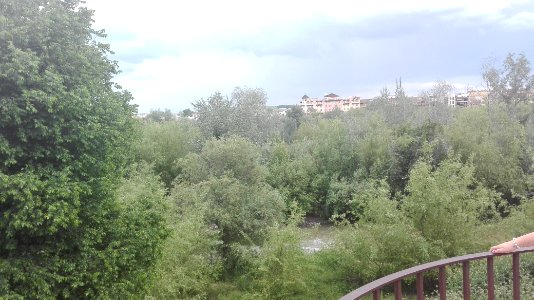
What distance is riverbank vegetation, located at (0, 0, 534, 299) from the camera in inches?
385

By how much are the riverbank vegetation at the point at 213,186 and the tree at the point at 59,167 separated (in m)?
0.04

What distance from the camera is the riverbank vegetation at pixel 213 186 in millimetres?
9781

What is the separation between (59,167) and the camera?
401 inches

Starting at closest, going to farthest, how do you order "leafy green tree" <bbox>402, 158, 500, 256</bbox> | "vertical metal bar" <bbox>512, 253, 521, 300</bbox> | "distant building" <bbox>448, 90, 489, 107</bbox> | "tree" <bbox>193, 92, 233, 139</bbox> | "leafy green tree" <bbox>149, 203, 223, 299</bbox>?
"vertical metal bar" <bbox>512, 253, 521, 300</bbox> → "leafy green tree" <bbox>149, 203, 223, 299</bbox> → "leafy green tree" <bbox>402, 158, 500, 256</bbox> → "tree" <bbox>193, 92, 233, 139</bbox> → "distant building" <bbox>448, 90, 489, 107</bbox>

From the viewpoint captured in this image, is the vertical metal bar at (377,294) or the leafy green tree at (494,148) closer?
the vertical metal bar at (377,294)

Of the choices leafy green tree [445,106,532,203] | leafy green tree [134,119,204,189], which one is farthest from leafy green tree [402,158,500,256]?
leafy green tree [134,119,204,189]

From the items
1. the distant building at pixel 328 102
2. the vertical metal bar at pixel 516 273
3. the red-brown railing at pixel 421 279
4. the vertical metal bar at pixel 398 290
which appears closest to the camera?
the red-brown railing at pixel 421 279

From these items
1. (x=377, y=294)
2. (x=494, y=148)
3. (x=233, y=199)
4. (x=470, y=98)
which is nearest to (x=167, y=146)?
(x=233, y=199)

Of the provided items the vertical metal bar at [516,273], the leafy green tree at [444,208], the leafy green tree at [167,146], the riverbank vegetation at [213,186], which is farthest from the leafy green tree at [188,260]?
the leafy green tree at [167,146]

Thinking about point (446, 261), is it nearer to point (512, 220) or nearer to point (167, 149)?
point (512, 220)

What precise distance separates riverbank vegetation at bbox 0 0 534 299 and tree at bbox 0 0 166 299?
0.14ft

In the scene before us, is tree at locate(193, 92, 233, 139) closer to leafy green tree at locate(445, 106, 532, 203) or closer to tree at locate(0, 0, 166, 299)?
leafy green tree at locate(445, 106, 532, 203)

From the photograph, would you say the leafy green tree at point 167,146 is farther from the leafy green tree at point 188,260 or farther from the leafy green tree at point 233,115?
the leafy green tree at point 188,260

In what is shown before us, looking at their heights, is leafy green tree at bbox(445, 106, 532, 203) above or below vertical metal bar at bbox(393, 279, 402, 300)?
below
